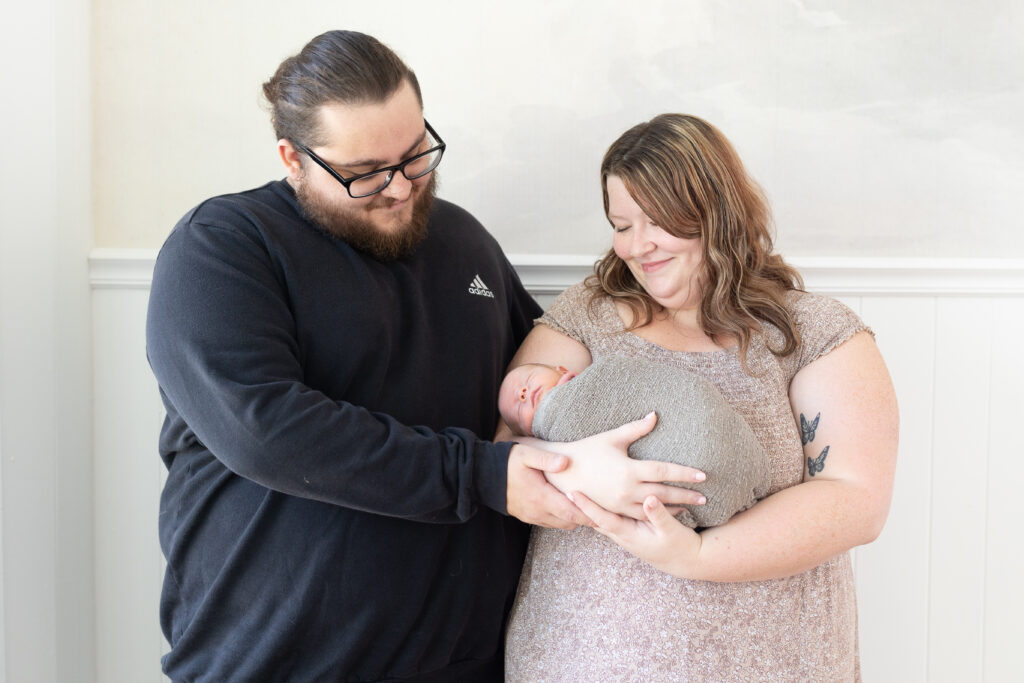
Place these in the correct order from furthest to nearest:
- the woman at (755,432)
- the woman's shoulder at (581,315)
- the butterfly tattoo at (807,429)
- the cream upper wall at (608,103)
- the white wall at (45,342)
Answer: the cream upper wall at (608,103) → the white wall at (45,342) → the woman's shoulder at (581,315) → the butterfly tattoo at (807,429) → the woman at (755,432)

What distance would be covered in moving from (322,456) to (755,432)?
792 millimetres

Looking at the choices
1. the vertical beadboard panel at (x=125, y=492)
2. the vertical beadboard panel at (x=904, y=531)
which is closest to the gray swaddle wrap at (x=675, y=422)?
the vertical beadboard panel at (x=904, y=531)

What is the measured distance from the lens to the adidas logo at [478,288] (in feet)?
5.48

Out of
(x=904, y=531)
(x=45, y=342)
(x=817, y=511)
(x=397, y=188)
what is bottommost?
(x=904, y=531)

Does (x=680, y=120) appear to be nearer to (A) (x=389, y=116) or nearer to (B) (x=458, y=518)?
(A) (x=389, y=116)

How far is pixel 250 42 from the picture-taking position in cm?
198

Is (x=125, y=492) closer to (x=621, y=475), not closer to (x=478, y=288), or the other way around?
(x=478, y=288)

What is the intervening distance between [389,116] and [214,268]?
403mm

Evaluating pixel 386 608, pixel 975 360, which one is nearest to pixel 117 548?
pixel 386 608

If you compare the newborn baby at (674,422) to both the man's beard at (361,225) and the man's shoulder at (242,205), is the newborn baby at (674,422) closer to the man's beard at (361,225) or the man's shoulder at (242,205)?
the man's beard at (361,225)

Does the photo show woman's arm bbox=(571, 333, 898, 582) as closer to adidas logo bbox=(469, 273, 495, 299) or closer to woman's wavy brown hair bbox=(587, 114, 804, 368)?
woman's wavy brown hair bbox=(587, 114, 804, 368)

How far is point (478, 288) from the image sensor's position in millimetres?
1682

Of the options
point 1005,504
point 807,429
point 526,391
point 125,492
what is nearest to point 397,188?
point 526,391

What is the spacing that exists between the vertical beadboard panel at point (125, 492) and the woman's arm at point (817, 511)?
4.00 feet
